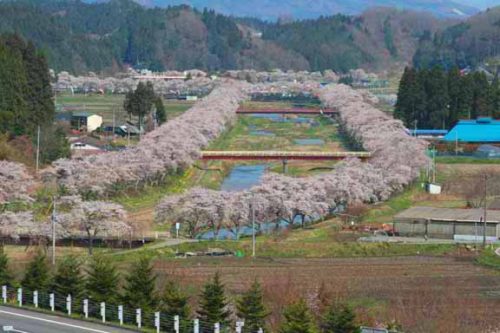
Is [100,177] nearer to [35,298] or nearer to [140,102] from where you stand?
[35,298]

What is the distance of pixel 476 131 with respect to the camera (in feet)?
207

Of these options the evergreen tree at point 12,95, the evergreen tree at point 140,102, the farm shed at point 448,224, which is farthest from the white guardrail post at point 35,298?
the evergreen tree at point 140,102

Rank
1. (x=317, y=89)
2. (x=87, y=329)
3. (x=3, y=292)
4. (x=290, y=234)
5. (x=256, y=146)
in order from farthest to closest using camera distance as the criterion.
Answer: (x=317, y=89) → (x=256, y=146) → (x=290, y=234) → (x=3, y=292) → (x=87, y=329)

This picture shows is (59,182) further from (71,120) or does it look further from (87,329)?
(71,120)

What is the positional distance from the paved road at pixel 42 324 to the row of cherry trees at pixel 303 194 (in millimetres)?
17145

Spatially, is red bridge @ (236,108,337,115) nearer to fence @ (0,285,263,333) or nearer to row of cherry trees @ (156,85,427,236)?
row of cherry trees @ (156,85,427,236)

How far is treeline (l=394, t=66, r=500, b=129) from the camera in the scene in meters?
69.0

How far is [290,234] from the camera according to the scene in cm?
3666

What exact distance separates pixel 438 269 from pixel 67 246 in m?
9.58

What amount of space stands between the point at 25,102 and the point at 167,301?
36.6m

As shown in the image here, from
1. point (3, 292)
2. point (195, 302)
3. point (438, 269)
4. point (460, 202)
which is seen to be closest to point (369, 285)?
point (438, 269)

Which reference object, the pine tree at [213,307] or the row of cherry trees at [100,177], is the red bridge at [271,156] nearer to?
the row of cherry trees at [100,177]

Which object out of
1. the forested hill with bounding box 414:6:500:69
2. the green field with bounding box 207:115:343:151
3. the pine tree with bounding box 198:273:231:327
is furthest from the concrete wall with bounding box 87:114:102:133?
the forested hill with bounding box 414:6:500:69

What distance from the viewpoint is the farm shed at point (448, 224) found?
35.5 meters
